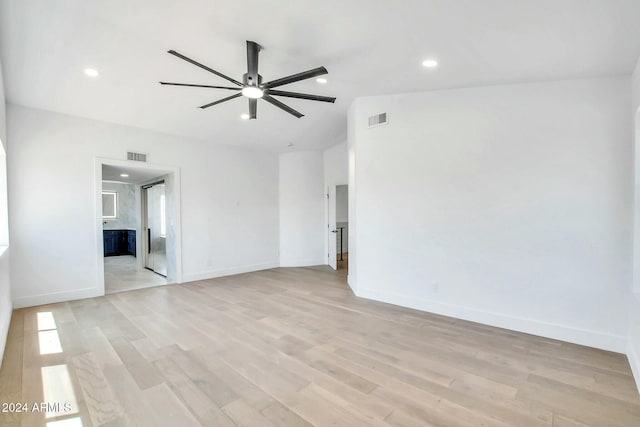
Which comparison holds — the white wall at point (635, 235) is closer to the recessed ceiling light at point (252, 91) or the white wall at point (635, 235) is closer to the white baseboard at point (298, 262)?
the recessed ceiling light at point (252, 91)

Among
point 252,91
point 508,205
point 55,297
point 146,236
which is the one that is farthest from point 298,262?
point 252,91

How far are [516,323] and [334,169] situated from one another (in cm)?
521

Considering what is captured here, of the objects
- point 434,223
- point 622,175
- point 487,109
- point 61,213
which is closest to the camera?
point 622,175

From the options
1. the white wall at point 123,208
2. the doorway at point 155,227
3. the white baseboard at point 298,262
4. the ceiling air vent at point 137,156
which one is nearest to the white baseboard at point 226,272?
the white baseboard at point 298,262

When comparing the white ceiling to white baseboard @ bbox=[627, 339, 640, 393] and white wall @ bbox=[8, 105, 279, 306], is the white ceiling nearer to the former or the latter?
white wall @ bbox=[8, 105, 279, 306]

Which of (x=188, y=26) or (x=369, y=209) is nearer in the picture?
(x=188, y=26)

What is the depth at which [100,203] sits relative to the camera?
16.1 feet

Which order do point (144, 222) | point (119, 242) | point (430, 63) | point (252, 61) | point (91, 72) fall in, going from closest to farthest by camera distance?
point (252, 61), point (430, 63), point (91, 72), point (144, 222), point (119, 242)

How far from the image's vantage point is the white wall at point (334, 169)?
7.37 m

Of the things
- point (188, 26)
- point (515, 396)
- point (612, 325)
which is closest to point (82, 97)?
point (188, 26)

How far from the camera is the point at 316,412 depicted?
2.05 meters

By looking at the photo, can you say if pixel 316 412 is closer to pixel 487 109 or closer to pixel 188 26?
pixel 188 26

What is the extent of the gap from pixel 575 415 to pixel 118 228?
1226cm

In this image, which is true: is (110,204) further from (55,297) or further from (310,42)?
(310,42)
